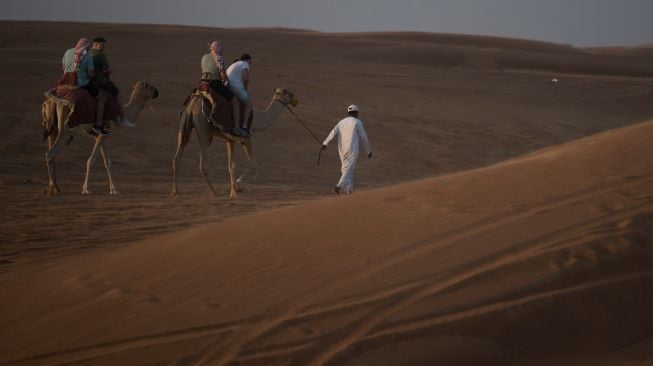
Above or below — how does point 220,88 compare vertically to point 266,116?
above

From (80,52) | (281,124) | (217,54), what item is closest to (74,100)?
(80,52)

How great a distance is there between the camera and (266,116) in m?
14.8

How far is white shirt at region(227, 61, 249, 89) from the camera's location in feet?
44.8

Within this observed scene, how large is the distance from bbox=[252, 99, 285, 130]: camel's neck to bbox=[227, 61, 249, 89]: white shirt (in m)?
0.97

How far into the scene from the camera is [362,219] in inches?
277

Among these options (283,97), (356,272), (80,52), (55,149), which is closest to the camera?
(356,272)

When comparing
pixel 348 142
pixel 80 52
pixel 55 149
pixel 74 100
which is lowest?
pixel 55 149

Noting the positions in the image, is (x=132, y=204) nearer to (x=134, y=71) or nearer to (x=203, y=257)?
(x=203, y=257)

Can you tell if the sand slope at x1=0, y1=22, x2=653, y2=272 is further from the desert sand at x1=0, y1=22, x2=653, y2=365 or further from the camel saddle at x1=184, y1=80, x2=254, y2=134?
the camel saddle at x1=184, y1=80, x2=254, y2=134

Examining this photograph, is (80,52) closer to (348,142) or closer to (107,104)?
(107,104)

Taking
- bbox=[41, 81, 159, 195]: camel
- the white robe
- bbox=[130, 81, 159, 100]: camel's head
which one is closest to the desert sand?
bbox=[41, 81, 159, 195]: camel

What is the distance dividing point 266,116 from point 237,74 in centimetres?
131

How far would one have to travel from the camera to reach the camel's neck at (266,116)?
14584 millimetres

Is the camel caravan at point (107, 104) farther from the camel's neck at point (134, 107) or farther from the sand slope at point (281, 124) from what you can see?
the sand slope at point (281, 124)
